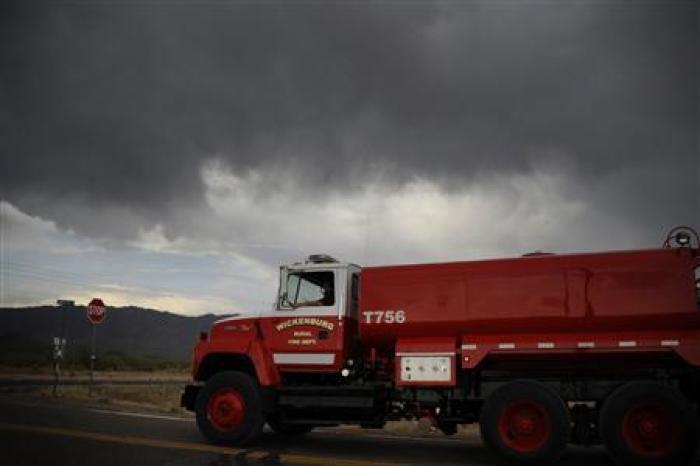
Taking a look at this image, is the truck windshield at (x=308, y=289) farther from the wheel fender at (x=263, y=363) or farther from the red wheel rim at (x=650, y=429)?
the red wheel rim at (x=650, y=429)

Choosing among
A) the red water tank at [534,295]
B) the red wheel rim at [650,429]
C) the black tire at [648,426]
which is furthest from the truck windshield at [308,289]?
the red wheel rim at [650,429]

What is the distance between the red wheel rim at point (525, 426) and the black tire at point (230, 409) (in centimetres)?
431

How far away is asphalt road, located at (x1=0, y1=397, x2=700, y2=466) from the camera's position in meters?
9.66

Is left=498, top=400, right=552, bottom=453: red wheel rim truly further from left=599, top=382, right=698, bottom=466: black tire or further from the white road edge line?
the white road edge line

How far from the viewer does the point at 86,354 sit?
Result: 65.5 meters

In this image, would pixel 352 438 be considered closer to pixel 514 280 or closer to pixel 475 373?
pixel 475 373

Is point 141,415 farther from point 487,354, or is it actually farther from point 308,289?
point 487,354

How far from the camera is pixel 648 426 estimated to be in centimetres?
933

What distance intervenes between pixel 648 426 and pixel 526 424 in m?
1.73

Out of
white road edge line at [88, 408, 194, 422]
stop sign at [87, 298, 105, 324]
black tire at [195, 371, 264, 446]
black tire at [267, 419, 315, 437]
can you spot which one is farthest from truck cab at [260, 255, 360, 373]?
stop sign at [87, 298, 105, 324]

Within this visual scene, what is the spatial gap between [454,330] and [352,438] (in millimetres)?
4200

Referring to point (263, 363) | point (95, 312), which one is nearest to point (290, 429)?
point (263, 363)

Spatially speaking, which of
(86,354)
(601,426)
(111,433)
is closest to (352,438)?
(111,433)

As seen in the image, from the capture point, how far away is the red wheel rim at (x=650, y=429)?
30.1ft
